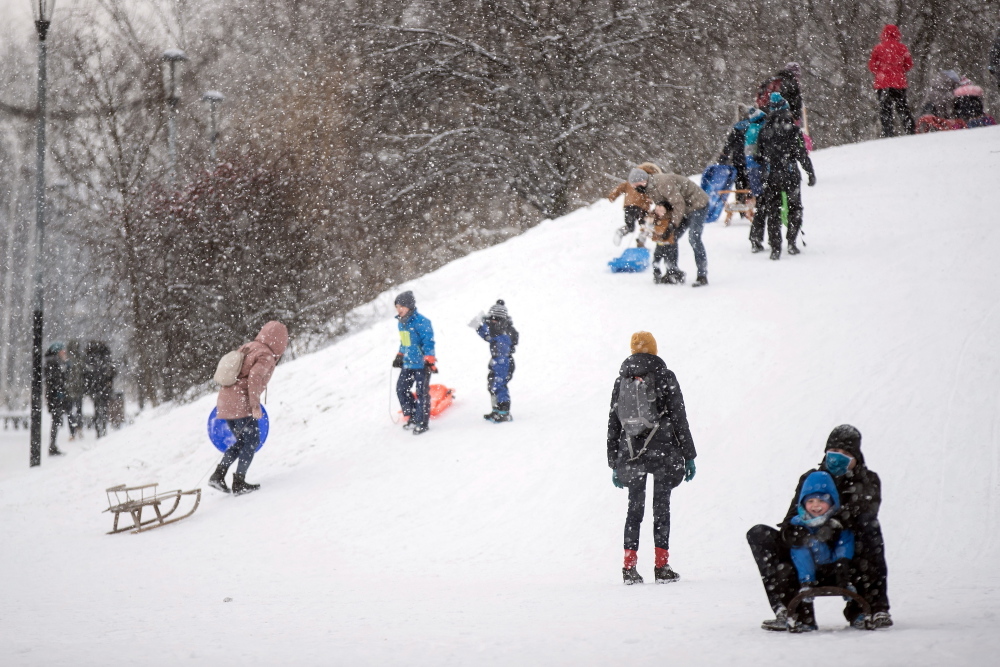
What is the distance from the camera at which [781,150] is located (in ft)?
40.7

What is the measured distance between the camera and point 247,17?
31.1 meters

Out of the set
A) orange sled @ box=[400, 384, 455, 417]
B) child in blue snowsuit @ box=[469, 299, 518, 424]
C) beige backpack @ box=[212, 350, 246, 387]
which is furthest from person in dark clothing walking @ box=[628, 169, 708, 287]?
beige backpack @ box=[212, 350, 246, 387]

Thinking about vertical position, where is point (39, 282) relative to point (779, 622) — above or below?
above

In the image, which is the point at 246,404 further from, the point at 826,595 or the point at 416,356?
the point at 826,595

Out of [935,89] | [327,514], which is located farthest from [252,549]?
[935,89]

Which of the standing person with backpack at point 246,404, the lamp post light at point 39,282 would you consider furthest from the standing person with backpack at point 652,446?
the lamp post light at point 39,282

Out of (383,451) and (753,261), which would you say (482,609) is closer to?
(383,451)

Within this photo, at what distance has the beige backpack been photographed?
9734 millimetres

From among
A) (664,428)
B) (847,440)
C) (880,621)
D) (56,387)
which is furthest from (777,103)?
(56,387)

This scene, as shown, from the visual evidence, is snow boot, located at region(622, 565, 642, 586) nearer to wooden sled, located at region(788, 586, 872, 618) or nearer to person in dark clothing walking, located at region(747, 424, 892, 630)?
person in dark clothing walking, located at region(747, 424, 892, 630)

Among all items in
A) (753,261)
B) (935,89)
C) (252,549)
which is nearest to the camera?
(252,549)

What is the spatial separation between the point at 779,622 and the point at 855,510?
0.66 meters

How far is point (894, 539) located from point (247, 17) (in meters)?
28.9

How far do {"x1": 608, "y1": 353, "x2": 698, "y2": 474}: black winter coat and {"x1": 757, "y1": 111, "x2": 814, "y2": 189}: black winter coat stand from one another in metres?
6.77
